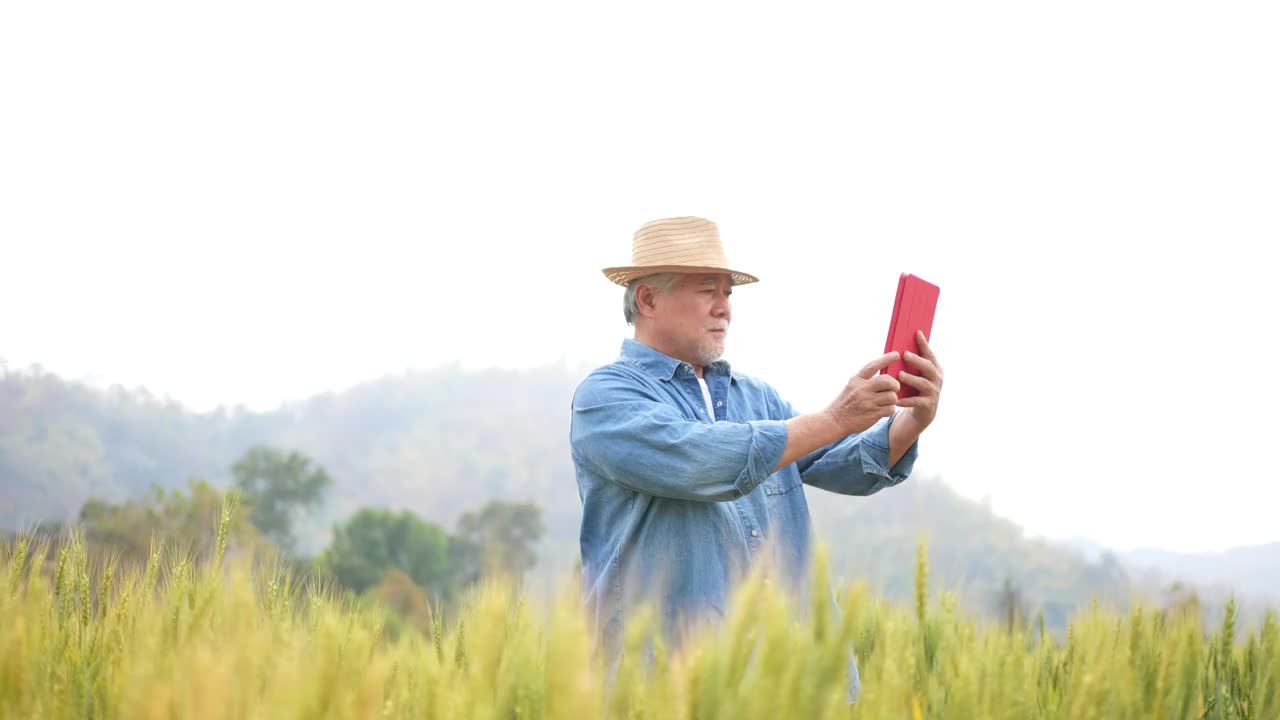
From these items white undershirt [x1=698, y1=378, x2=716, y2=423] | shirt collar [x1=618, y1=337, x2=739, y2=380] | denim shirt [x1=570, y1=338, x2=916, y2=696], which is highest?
shirt collar [x1=618, y1=337, x2=739, y2=380]

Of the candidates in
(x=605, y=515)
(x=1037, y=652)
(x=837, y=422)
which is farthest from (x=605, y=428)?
(x=1037, y=652)

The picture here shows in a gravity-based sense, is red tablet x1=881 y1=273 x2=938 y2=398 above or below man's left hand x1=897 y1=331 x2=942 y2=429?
above

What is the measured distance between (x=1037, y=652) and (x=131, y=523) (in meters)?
56.3

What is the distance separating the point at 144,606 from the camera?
7.40ft

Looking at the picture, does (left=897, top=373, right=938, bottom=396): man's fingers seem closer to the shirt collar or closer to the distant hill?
the shirt collar

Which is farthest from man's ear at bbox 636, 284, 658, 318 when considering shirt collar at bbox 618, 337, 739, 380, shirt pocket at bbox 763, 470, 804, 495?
shirt pocket at bbox 763, 470, 804, 495

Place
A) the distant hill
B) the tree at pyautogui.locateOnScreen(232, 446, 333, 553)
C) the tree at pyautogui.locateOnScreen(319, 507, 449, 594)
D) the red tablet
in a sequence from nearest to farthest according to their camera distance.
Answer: the red tablet, the tree at pyautogui.locateOnScreen(319, 507, 449, 594), the tree at pyautogui.locateOnScreen(232, 446, 333, 553), the distant hill

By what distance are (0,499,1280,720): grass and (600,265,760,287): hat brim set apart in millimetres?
1283

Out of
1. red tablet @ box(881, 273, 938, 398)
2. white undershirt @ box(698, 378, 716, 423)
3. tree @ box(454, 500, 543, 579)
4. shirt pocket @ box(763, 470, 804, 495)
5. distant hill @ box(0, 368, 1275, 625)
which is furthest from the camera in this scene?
distant hill @ box(0, 368, 1275, 625)

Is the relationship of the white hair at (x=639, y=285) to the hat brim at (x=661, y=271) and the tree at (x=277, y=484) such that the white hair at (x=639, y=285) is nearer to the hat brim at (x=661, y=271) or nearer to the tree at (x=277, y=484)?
the hat brim at (x=661, y=271)

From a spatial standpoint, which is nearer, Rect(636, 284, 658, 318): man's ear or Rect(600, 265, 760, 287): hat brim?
Rect(600, 265, 760, 287): hat brim

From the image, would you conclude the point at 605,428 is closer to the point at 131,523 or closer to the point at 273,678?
the point at 273,678

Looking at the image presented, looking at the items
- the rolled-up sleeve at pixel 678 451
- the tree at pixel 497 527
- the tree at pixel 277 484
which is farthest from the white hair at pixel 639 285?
the tree at pixel 277 484

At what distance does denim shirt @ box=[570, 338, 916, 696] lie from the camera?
9.19ft
